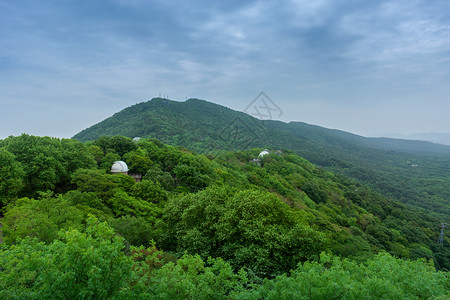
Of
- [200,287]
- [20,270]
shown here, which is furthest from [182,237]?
[20,270]

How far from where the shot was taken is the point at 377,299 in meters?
7.92

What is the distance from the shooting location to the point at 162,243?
1703 centimetres

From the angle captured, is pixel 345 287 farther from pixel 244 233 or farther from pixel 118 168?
pixel 118 168

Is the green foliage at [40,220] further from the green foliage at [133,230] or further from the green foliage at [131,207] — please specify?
the green foliage at [131,207]

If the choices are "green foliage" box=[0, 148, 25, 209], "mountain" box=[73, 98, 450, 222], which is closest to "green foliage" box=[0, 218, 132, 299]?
"green foliage" box=[0, 148, 25, 209]

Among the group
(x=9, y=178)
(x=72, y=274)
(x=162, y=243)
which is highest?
(x=9, y=178)

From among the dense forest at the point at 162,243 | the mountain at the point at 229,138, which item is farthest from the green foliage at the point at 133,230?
the mountain at the point at 229,138

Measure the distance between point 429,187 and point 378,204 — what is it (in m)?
81.5

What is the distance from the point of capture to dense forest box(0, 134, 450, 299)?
280 inches

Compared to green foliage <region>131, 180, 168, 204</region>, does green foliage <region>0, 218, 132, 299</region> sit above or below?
above

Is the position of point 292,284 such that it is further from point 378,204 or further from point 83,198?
point 378,204

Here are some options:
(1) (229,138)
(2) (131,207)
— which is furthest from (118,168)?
(1) (229,138)

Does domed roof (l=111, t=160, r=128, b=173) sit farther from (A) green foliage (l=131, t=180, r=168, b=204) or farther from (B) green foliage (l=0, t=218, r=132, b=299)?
(B) green foliage (l=0, t=218, r=132, b=299)

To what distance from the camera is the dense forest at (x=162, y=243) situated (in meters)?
7.12
